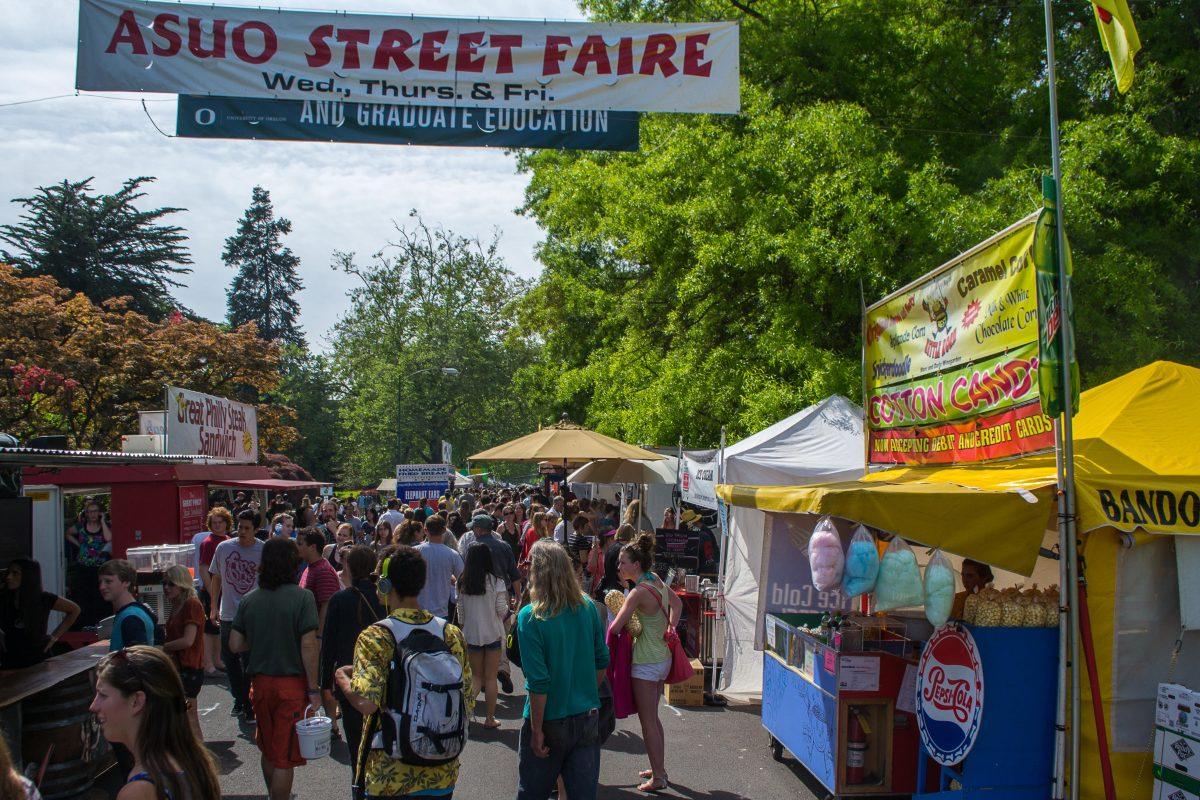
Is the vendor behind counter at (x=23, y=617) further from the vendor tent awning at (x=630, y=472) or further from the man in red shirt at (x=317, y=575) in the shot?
the vendor tent awning at (x=630, y=472)

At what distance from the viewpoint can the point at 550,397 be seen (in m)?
30.7

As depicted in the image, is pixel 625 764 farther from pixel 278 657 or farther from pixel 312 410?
pixel 312 410

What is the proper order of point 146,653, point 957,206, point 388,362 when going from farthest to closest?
1. point 388,362
2. point 957,206
3. point 146,653

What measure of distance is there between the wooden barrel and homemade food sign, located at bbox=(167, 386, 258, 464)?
277 inches

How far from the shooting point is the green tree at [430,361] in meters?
40.1

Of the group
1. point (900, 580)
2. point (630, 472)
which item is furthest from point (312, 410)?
point (900, 580)

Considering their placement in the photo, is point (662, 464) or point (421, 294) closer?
point (662, 464)

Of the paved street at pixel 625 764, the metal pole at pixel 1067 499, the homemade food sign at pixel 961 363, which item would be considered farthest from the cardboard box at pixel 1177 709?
the paved street at pixel 625 764

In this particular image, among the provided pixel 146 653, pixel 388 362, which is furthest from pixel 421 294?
pixel 146 653

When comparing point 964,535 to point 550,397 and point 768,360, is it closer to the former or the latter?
point 768,360

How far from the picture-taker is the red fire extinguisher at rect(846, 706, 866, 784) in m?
6.24

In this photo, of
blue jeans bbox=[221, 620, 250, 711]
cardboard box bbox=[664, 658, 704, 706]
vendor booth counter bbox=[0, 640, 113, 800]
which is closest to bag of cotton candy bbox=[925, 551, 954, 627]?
cardboard box bbox=[664, 658, 704, 706]

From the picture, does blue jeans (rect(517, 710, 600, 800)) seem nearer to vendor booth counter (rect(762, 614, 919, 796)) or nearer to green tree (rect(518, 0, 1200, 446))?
vendor booth counter (rect(762, 614, 919, 796))

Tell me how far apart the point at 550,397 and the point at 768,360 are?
16822 mm
